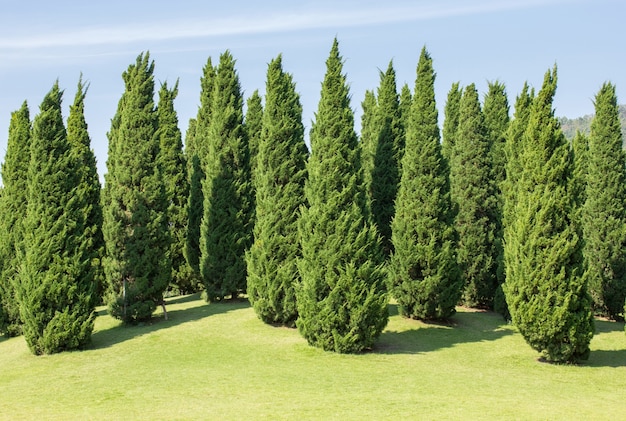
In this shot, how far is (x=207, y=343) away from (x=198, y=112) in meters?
19.0

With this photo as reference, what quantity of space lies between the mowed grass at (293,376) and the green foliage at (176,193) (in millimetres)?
9231

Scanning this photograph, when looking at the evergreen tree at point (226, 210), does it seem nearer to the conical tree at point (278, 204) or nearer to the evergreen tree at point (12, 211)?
the conical tree at point (278, 204)

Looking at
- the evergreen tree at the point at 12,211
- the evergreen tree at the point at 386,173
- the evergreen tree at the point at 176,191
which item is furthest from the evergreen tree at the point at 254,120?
the evergreen tree at the point at 12,211

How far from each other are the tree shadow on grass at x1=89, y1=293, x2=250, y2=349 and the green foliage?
5.12 m

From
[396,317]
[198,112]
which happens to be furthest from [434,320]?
[198,112]

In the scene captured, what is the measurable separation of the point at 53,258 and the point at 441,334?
51.1 ft

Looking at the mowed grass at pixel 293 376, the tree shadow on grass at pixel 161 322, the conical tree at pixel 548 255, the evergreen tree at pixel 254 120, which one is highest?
the evergreen tree at pixel 254 120

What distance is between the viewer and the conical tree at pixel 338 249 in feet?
67.6

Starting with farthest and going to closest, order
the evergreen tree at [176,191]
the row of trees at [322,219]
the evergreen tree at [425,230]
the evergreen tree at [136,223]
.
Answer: the evergreen tree at [176,191] < the evergreen tree at [425,230] < the evergreen tree at [136,223] < the row of trees at [322,219]

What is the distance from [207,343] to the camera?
21828 millimetres

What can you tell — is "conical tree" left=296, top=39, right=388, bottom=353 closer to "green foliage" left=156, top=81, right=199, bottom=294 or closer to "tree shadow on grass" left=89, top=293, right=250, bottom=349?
"tree shadow on grass" left=89, top=293, right=250, bottom=349

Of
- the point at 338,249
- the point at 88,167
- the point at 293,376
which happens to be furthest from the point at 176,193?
the point at 293,376

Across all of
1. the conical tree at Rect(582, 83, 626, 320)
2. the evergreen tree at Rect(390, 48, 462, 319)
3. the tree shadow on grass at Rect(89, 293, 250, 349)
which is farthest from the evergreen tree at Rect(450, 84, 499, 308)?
the tree shadow on grass at Rect(89, 293, 250, 349)

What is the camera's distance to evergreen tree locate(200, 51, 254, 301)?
28.8 metres
